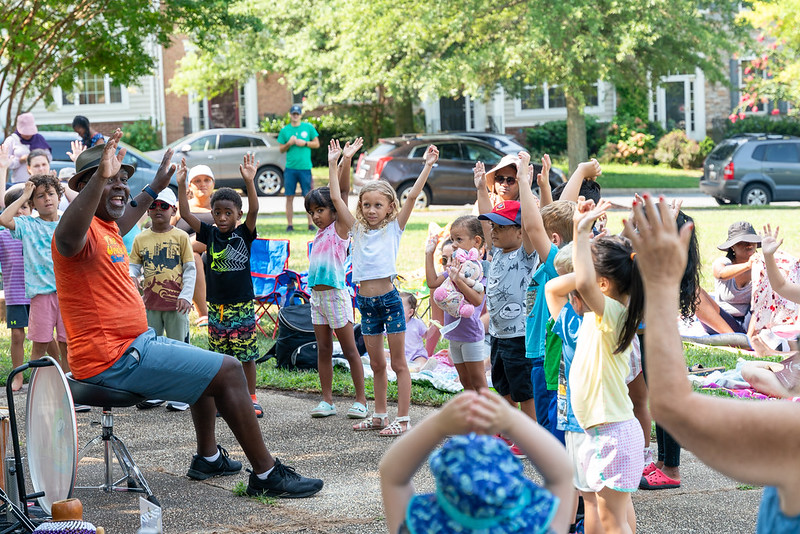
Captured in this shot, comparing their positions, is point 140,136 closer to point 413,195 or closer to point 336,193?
point 336,193

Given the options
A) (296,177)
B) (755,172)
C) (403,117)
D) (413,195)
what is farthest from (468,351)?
(403,117)

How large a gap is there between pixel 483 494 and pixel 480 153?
21.4m

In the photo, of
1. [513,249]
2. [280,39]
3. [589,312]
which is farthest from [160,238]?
[280,39]

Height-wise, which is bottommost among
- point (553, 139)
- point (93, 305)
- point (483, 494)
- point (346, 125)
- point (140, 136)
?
point (483, 494)

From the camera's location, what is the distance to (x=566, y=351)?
4.34 m

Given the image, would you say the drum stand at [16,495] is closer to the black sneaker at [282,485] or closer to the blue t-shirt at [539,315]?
the black sneaker at [282,485]

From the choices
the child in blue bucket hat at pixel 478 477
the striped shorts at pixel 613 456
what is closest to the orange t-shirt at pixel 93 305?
the striped shorts at pixel 613 456

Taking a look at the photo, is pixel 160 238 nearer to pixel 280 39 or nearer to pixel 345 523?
pixel 345 523

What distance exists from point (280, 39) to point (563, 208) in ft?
89.6

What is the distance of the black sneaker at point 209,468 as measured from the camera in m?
5.59

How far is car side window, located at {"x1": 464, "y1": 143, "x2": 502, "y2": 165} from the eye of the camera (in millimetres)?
23109

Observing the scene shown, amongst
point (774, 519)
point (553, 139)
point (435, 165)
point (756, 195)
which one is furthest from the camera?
point (553, 139)

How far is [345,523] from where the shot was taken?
4.80 m

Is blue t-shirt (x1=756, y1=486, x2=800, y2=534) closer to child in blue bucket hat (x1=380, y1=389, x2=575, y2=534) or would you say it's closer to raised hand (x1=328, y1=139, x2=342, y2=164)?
child in blue bucket hat (x1=380, y1=389, x2=575, y2=534)
